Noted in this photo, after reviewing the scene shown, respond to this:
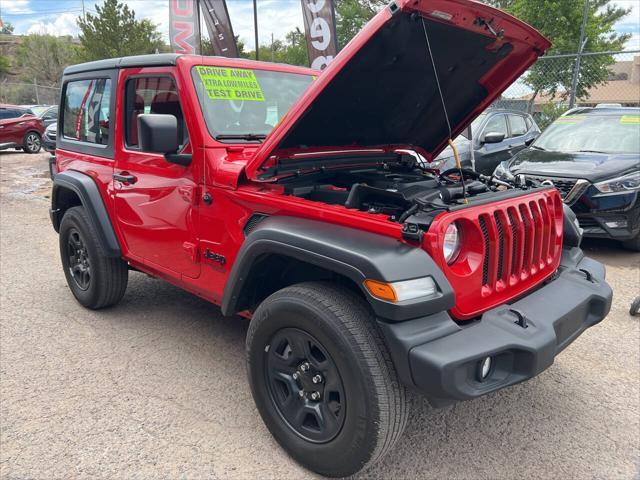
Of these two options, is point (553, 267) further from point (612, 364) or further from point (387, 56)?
point (387, 56)

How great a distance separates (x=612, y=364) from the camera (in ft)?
11.5

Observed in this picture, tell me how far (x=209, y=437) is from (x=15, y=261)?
169 inches

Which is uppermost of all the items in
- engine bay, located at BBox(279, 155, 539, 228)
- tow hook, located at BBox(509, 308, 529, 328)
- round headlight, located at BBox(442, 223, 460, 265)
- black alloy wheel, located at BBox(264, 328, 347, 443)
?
engine bay, located at BBox(279, 155, 539, 228)

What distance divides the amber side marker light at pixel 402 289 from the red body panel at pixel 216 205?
0.13m

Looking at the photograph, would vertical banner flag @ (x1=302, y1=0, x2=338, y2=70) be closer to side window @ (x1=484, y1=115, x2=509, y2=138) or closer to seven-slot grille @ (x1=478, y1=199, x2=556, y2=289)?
side window @ (x1=484, y1=115, x2=509, y2=138)

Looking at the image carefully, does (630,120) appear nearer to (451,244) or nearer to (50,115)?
(451,244)

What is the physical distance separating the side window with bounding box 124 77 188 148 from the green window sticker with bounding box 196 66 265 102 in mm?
205

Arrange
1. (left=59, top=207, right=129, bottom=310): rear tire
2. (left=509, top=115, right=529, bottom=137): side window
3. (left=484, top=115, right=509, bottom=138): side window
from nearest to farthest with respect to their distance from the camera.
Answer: (left=59, top=207, right=129, bottom=310): rear tire, (left=484, top=115, right=509, bottom=138): side window, (left=509, top=115, right=529, bottom=137): side window

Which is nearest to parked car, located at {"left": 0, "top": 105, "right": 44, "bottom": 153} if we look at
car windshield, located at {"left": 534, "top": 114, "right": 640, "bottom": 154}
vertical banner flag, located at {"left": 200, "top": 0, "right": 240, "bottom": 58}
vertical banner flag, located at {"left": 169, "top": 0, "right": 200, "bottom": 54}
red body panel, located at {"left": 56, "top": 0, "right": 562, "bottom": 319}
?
vertical banner flag, located at {"left": 169, "top": 0, "right": 200, "bottom": 54}

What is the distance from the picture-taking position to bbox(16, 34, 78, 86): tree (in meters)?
54.9

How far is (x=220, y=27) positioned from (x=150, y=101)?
34.8 ft

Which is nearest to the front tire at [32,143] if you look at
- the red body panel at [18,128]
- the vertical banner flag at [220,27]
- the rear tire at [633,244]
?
the red body panel at [18,128]

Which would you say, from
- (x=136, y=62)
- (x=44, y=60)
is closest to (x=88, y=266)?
(x=136, y=62)

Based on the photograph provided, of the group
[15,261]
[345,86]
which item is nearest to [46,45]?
[15,261]
